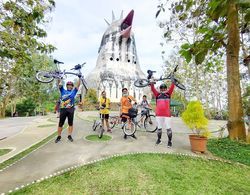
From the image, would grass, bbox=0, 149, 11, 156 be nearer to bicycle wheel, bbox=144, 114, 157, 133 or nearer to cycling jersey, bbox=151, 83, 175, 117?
cycling jersey, bbox=151, 83, 175, 117

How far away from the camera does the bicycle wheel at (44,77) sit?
7.46 m

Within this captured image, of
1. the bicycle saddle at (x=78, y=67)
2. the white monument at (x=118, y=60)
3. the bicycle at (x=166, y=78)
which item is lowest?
the bicycle at (x=166, y=78)

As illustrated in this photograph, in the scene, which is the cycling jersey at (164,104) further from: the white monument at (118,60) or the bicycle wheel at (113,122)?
the white monument at (118,60)

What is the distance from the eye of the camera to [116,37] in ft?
139

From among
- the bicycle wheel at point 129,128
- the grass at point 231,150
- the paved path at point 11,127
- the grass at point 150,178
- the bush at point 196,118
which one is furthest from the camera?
the paved path at point 11,127

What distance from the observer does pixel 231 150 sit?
6168 millimetres

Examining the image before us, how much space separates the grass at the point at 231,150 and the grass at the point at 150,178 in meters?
0.62

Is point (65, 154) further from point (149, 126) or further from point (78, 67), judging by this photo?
point (149, 126)

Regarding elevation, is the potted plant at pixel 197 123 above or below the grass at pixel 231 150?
above

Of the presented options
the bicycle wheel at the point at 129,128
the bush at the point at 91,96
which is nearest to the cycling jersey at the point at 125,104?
the bicycle wheel at the point at 129,128

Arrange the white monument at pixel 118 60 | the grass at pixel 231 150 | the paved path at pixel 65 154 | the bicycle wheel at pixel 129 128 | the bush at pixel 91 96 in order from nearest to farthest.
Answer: the paved path at pixel 65 154, the grass at pixel 231 150, the bicycle wheel at pixel 129 128, the bush at pixel 91 96, the white monument at pixel 118 60

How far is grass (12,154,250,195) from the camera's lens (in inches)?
144

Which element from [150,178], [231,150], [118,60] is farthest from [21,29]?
[118,60]

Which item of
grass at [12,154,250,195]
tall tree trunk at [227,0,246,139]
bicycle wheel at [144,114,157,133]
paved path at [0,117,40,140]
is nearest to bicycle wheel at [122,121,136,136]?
bicycle wheel at [144,114,157,133]
